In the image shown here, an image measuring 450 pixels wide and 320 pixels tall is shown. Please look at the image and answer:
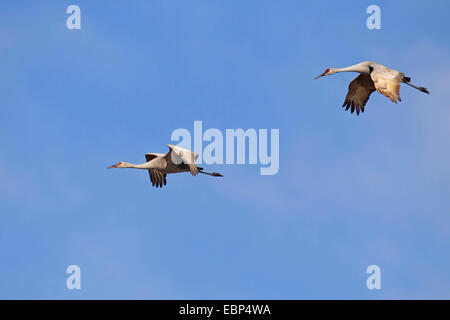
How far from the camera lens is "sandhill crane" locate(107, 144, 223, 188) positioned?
42562 millimetres

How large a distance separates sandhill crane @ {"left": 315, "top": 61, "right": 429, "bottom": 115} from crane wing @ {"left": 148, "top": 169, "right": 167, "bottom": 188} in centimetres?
949

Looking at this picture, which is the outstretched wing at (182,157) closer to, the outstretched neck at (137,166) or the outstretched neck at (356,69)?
the outstretched neck at (137,166)

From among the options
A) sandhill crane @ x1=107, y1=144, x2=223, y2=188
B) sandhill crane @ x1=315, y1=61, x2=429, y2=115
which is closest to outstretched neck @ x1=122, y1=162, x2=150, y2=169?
sandhill crane @ x1=107, y1=144, x2=223, y2=188

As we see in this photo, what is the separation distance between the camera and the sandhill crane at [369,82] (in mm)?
39969

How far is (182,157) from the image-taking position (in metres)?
42.1

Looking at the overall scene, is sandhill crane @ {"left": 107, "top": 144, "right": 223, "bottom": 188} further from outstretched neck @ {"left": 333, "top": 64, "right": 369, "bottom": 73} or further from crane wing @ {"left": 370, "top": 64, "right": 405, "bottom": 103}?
crane wing @ {"left": 370, "top": 64, "right": 405, "bottom": 103}

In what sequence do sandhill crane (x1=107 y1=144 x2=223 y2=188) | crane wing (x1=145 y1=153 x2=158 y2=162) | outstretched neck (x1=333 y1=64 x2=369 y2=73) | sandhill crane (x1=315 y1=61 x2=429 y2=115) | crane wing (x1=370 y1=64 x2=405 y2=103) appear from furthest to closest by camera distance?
crane wing (x1=145 y1=153 x2=158 y2=162)
outstretched neck (x1=333 y1=64 x2=369 y2=73)
sandhill crane (x1=107 y1=144 x2=223 y2=188)
sandhill crane (x1=315 y1=61 x2=429 y2=115)
crane wing (x1=370 y1=64 x2=405 y2=103)
